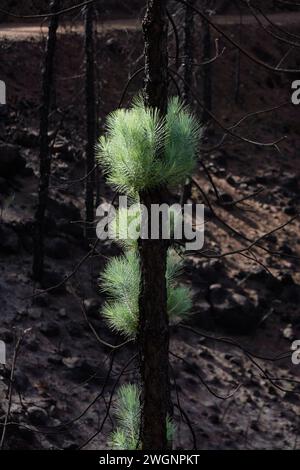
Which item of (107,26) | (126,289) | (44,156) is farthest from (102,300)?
(107,26)

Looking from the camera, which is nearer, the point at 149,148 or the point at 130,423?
the point at 149,148

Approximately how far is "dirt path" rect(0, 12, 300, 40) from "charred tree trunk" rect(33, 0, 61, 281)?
10838 mm

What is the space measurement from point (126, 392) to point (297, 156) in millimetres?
25485

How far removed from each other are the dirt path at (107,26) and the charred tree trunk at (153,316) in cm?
2348

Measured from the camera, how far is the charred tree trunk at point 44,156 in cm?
1814

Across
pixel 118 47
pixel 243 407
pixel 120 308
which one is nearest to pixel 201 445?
pixel 243 407

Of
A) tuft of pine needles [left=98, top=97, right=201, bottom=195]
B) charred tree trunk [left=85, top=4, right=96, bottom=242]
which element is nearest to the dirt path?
charred tree trunk [left=85, top=4, right=96, bottom=242]

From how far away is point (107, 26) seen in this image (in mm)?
35250

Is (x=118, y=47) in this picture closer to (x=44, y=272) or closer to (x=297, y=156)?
(x=297, y=156)

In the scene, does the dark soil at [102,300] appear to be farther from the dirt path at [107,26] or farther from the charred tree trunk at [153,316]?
the charred tree trunk at [153,316]

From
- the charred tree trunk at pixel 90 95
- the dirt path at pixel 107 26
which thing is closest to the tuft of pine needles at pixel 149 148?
the charred tree trunk at pixel 90 95

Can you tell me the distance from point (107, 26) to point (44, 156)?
17.7 metres

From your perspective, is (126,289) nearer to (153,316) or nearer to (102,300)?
(153,316)

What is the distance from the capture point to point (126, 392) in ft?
20.5
